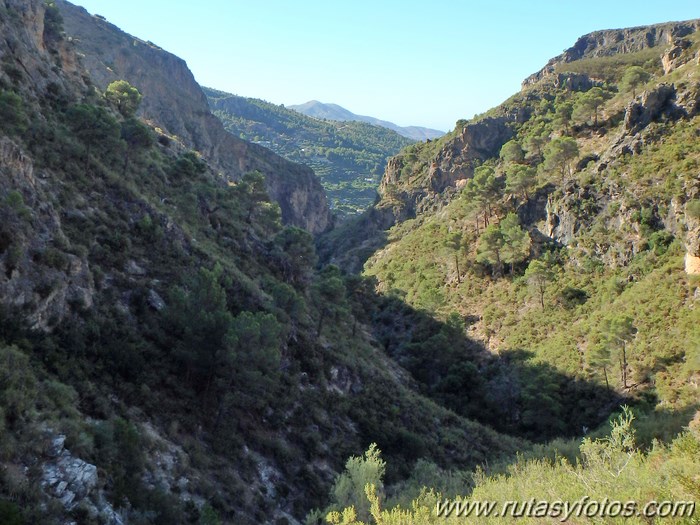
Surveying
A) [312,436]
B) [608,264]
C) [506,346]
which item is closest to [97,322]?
[312,436]

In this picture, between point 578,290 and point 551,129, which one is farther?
point 551,129

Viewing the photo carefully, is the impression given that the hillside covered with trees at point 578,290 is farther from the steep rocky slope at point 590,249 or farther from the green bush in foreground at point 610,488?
the steep rocky slope at point 590,249

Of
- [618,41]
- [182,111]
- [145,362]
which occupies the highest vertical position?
[618,41]

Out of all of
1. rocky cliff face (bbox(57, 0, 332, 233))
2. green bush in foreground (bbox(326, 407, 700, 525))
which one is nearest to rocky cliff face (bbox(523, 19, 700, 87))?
rocky cliff face (bbox(57, 0, 332, 233))

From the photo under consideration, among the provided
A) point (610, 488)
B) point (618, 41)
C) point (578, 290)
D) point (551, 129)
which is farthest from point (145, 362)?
point (618, 41)

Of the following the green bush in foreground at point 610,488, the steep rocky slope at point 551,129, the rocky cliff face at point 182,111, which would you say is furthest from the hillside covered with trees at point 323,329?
the rocky cliff face at point 182,111

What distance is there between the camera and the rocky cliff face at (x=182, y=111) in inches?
4131

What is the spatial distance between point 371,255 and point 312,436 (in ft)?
243

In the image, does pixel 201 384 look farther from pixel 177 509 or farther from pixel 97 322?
pixel 177 509

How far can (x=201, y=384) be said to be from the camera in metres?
23.0

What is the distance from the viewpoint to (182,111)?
117 m

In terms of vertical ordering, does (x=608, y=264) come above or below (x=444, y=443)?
above

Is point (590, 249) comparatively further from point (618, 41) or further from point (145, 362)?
point (618, 41)

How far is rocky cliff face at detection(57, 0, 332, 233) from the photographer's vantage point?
105 m
